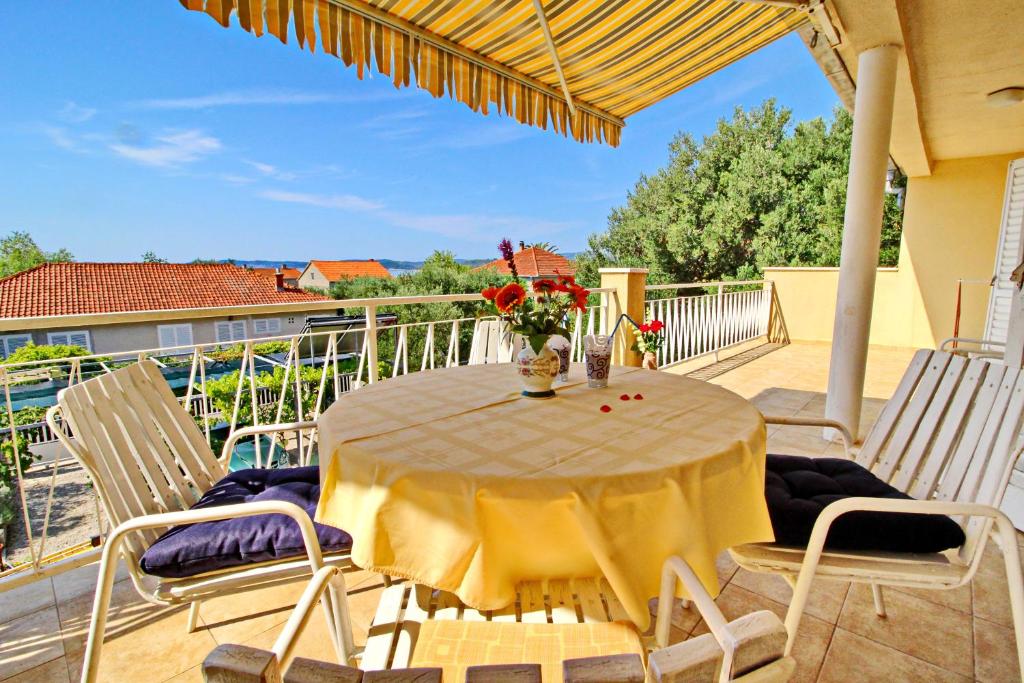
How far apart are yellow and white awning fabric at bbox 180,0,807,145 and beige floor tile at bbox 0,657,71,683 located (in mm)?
2124

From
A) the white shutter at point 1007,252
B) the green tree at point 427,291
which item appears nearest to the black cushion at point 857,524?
the white shutter at point 1007,252

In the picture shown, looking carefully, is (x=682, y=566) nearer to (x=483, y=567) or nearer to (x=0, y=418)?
(x=483, y=567)

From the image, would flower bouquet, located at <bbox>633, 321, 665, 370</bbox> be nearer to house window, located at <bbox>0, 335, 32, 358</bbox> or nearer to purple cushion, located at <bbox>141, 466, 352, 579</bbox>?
purple cushion, located at <bbox>141, 466, 352, 579</bbox>

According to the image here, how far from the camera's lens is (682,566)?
993mm

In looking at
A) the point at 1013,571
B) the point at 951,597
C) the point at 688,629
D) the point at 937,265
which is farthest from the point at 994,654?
the point at 937,265

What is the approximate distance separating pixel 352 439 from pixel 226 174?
154ft

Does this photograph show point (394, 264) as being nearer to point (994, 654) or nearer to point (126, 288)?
point (126, 288)

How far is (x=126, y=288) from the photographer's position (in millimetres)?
20703

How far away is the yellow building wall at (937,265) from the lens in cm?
617

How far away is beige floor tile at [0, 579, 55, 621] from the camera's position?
5.92 feet

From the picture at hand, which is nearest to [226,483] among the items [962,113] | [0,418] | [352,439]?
[352,439]

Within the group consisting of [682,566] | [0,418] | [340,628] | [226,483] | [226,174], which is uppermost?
[226,174]

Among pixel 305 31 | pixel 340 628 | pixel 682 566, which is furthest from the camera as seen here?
pixel 305 31

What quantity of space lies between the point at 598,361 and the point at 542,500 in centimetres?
88
